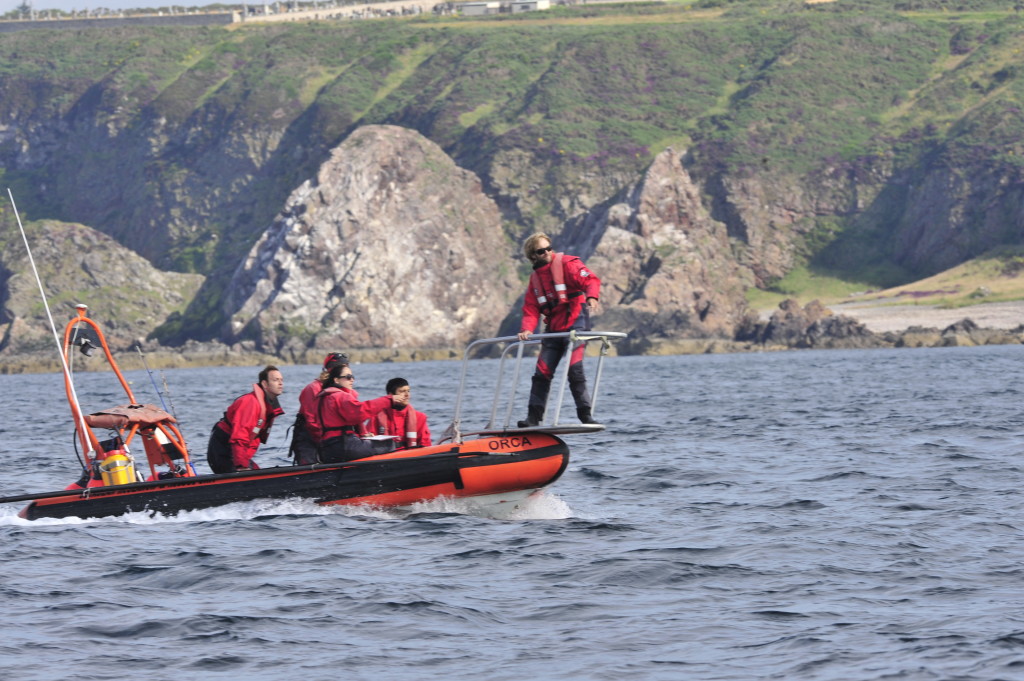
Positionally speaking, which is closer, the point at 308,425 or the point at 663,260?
the point at 308,425

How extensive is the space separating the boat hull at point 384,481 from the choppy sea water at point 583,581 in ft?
0.68

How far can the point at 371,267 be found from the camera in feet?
327

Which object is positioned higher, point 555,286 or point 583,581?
point 555,286

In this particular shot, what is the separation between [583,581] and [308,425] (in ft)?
16.7

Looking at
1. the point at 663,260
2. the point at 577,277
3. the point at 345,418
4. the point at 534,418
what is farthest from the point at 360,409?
the point at 663,260

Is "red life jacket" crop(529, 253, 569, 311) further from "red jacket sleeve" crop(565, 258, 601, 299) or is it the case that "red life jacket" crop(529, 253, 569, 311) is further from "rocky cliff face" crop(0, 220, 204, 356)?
"rocky cliff face" crop(0, 220, 204, 356)

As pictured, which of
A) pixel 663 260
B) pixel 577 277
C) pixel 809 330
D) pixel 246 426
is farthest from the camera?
pixel 663 260

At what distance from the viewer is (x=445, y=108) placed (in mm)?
128875

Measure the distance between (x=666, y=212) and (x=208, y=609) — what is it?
301ft

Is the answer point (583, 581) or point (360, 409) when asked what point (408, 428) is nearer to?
point (360, 409)

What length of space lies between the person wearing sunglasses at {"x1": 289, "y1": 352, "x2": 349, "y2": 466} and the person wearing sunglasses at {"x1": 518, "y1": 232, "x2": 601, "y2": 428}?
7.78 ft

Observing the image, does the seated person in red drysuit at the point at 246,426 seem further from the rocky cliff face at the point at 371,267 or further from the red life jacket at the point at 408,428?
the rocky cliff face at the point at 371,267

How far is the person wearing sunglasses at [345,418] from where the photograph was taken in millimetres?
15016

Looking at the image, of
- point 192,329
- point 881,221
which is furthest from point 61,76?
point 881,221
